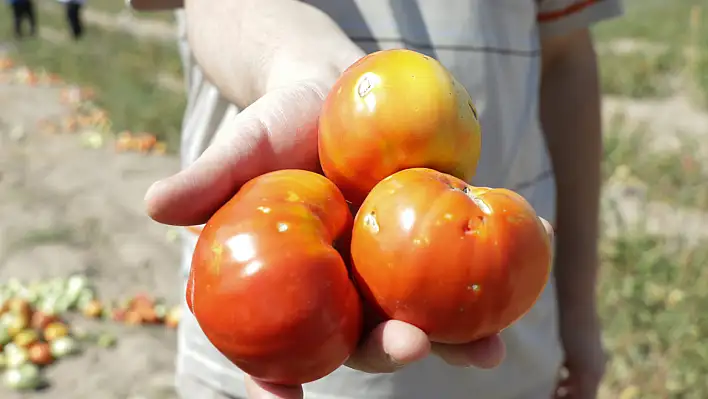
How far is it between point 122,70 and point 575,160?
25.3 feet

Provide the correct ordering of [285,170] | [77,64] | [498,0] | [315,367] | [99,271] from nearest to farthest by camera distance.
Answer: [315,367] → [285,170] → [498,0] → [99,271] → [77,64]

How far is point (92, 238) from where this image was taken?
176 inches

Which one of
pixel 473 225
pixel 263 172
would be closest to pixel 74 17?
pixel 263 172

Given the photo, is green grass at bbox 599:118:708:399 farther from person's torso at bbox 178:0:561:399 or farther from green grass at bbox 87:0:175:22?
green grass at bbox 87:0:175:22

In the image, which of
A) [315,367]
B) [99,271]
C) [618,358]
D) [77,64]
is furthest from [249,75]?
[77,64]

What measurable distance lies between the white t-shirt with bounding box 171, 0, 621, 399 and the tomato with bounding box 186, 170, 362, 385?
0.43 meters

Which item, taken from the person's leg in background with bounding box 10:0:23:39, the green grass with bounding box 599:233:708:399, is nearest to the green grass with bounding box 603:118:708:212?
the green grass with bounding box 599:233:708:399

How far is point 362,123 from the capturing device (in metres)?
1.06

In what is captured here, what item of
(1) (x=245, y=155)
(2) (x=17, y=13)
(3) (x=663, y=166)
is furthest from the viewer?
(2) (x=17, y=13)

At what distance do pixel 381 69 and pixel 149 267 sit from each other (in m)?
3.46

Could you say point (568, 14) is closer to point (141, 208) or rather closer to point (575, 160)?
point (575, 160)

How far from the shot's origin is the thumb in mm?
942

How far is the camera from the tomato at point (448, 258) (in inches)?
36.7

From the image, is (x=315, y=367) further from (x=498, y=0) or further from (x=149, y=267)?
(x=149, y=267)
